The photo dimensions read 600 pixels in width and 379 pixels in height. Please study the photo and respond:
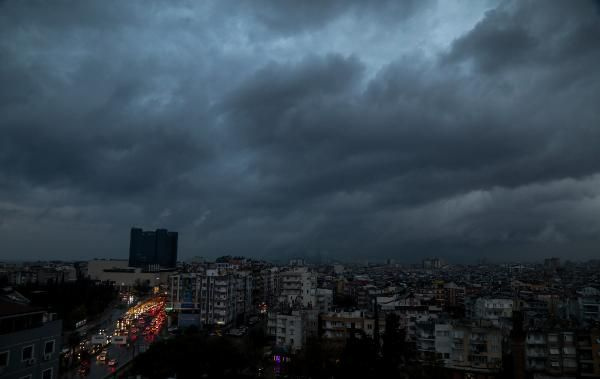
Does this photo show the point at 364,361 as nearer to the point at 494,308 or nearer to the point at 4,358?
the point at 4,358

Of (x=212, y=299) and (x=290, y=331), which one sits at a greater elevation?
(x=212, y=299)

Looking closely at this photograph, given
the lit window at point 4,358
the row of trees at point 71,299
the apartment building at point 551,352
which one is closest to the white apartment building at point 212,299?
the row of trees at point 71,299

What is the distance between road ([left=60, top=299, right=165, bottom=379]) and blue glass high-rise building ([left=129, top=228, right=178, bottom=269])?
7478cm

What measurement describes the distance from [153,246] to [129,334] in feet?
347

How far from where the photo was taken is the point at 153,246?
5782 inches

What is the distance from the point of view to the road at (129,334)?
30422 mm

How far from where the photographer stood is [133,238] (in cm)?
14788

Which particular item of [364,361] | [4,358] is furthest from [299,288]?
[4,358]

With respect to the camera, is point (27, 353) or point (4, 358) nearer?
point (4, 358)

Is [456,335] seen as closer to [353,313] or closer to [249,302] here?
[353,313]

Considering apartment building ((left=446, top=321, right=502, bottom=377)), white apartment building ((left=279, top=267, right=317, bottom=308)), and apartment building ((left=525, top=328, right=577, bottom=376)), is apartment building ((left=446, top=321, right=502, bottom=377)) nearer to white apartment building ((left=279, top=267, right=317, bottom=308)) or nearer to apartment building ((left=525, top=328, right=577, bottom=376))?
apartment building ((left=525, top=328, right=577, bottom=376))

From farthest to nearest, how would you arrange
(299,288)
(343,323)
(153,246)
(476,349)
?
(153,246) → (299,288) → (343,323) → (476,349)

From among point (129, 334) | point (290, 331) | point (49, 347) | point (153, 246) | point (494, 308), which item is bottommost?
point (129, 334)

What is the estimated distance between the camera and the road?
30.4 metres
